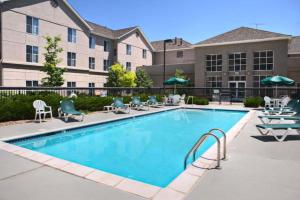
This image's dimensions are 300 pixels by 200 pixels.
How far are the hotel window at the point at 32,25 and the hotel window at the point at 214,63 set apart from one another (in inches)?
825

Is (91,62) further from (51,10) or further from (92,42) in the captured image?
(51,10)

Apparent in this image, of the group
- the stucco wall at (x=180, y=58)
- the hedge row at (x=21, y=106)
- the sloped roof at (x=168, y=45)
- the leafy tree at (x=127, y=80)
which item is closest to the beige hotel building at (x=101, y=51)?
the stucco wall at (x=180, y=58)

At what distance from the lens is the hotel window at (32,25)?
82.2 feet

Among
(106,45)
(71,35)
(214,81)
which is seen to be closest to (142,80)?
(106,45)

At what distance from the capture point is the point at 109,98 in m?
16.9

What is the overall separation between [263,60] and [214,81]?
6.38 m

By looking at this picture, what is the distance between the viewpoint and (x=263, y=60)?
29.3 m

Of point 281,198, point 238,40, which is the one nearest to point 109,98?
point 281,198

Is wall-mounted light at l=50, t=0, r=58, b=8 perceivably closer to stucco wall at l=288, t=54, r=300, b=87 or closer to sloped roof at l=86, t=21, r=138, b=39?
sloped roof at l=86, t=21, r=138, b=39

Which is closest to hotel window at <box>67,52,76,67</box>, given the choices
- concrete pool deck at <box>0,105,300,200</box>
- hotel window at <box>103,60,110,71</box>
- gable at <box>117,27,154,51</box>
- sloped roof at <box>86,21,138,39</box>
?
sloped roof at <box>86,21,138,39</box>

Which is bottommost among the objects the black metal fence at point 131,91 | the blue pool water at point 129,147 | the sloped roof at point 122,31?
the blue pool water at point 129,147

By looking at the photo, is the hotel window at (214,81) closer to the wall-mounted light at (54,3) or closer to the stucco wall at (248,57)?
the stucco wall at (248,57)

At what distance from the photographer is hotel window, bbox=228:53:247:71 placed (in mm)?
30516

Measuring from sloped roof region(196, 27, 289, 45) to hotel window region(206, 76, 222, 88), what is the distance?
4.63 meters
